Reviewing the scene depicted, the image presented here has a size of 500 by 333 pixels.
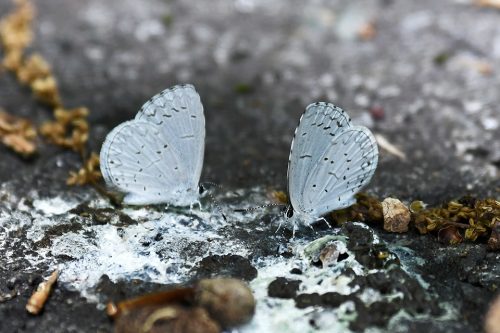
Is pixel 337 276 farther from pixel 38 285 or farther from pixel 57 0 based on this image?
pixel 57 0

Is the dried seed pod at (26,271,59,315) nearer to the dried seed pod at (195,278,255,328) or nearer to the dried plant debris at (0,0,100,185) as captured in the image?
the dried seed pod at (195,278,255,328)

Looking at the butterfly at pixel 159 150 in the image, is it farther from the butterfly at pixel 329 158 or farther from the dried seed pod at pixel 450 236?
the dried seed pod at pixel 450 236

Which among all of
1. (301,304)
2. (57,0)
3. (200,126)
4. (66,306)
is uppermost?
(57,0)

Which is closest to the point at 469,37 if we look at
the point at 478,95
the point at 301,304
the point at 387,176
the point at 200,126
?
the point at 478,95

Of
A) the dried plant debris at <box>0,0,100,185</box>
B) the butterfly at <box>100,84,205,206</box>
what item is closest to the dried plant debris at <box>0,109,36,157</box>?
the dried plant debris at <box>0,0,100,185</box>

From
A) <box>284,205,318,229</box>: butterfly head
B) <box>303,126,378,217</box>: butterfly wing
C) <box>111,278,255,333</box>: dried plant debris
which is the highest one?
<box>303,126,378,217</box>: butterfly wing
